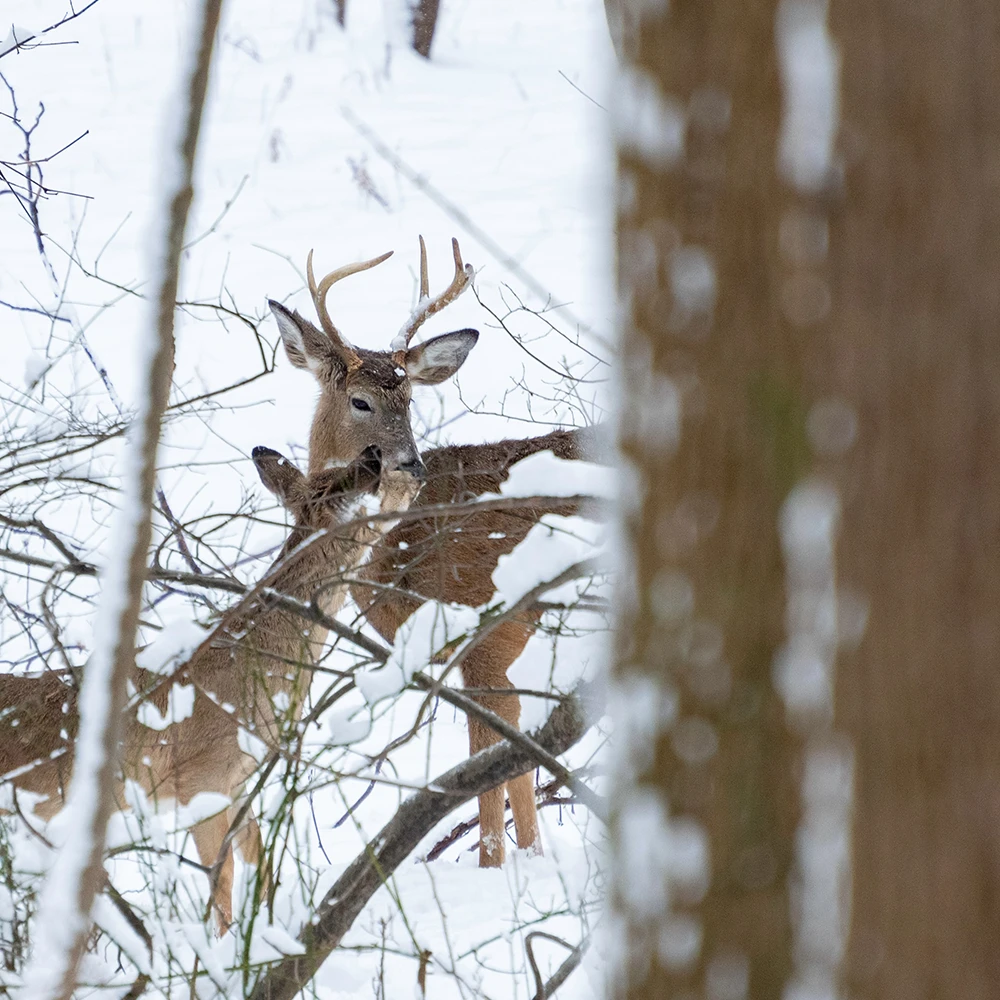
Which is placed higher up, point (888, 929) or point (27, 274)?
point (27, 274)

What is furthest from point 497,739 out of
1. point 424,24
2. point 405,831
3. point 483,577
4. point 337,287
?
point 424,24

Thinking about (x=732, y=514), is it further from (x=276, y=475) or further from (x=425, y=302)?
(x=425, y=302)

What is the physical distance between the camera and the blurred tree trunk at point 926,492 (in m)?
0.75

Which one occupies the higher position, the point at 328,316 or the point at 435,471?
the point at 328,316

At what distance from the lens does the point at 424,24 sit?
1978 cm

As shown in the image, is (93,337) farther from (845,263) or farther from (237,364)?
(845,263)

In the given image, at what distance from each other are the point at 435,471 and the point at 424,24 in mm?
15363

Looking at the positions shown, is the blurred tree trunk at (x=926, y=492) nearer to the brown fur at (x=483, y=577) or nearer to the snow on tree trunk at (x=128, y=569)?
the snow on tree trunk at (x=128, y=569)

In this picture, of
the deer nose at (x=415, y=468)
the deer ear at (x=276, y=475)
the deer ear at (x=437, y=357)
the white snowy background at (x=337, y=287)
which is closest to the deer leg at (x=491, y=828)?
the white snowy background at (x=337, y=287)

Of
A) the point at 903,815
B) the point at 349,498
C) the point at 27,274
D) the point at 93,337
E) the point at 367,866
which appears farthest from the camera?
the point at 93,337

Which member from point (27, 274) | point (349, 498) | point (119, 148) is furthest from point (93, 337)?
point (349, 498)

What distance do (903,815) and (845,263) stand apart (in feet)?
1.03

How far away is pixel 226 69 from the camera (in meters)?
18.8

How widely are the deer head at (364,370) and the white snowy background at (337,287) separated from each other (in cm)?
25
